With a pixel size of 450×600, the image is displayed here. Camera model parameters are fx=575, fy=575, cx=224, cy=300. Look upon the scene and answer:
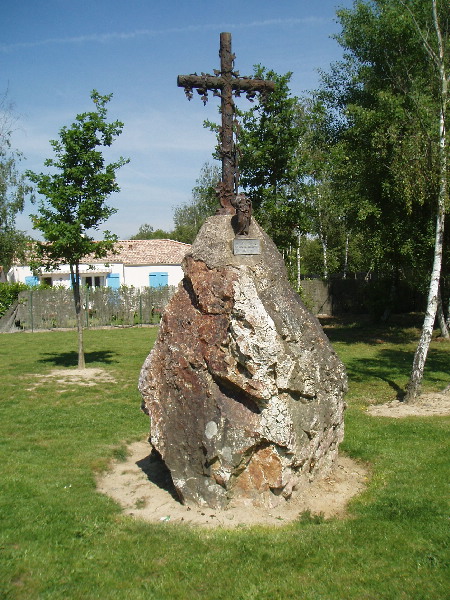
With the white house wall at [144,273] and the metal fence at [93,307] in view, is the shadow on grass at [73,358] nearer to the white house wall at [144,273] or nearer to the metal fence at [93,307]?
the metal fence at [93,307]

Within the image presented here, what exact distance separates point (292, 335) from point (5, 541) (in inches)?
141

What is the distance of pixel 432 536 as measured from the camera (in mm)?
5500

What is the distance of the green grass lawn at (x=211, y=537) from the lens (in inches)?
187

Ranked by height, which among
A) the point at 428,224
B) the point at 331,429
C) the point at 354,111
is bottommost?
the point at 331,429

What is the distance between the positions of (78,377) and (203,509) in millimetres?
9020

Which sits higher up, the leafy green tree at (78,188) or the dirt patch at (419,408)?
the leafy green tree at (78,188)

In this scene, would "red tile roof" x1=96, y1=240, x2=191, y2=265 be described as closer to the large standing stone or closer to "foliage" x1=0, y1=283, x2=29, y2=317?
"foliage" x1=0, y1=283, x2=29, y2=317

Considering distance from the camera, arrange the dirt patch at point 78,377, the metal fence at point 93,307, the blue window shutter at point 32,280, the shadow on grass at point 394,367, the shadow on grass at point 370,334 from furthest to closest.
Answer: the blue window shutter at point 32,280, the metal fence at point 93,307, the shadow on grass at point 370,334, the dirt patch at point 78,377, the shadow on grass at point 394,367

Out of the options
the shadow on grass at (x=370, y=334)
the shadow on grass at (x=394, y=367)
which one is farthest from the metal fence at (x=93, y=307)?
the shadow on grass at (x=394, y=367)

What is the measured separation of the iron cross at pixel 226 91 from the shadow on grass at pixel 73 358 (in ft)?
35.4

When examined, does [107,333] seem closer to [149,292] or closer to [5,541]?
[149,292]

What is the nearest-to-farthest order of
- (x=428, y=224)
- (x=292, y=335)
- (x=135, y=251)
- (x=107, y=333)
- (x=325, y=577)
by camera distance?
(x=325, y=577) → (x=292, y=335) → (x=428, y=224) → (x=107, y=333) → (x=135, y=251)

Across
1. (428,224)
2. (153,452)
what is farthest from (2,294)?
(153,452)

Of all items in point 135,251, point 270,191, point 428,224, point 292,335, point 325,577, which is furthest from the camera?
point 135,251
